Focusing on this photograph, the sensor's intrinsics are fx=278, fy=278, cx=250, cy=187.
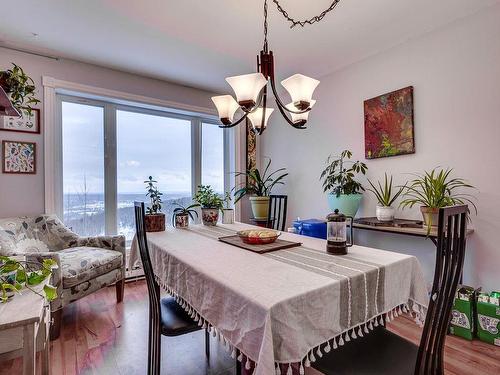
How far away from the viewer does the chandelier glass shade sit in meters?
1.54

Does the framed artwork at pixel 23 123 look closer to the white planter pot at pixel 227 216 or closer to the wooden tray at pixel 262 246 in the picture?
the white planter pot at pixel 227 216

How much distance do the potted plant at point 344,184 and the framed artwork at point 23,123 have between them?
308cm

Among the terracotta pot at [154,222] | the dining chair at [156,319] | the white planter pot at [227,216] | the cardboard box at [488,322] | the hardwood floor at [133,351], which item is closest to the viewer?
the dining chair at [156,319]

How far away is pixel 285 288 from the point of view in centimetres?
90

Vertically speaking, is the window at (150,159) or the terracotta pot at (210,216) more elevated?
the window at (150,159)

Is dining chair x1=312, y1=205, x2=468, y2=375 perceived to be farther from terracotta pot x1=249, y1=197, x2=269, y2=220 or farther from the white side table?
terracotta pot x1=249, y1=197, x2=269, y2=220

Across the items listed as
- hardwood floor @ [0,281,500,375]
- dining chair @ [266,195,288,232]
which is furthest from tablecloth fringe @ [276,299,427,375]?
dining chair @ [266,195,288,232]

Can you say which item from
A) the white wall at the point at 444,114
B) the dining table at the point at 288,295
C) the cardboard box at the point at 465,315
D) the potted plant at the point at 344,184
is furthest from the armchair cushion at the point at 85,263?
the cardboard box at the point at 465,315

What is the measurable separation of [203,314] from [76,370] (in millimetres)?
1235

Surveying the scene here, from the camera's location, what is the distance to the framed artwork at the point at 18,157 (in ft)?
8.87

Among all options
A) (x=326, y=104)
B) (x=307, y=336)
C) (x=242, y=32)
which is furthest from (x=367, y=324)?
(x=326, y=104)

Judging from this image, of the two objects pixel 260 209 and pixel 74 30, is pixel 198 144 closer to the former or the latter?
pixel 260 209

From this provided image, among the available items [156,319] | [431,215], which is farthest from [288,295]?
[431,215]

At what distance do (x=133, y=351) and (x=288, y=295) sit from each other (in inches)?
62.6
